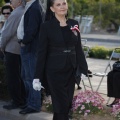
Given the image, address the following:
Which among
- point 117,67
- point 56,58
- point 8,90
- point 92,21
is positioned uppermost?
point 56,58

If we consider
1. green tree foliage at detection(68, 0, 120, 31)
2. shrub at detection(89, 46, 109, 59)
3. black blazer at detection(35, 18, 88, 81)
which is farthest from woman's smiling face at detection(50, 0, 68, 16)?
green tree foliage at detection(68, 0, 120, 31)

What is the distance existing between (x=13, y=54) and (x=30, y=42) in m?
0.59

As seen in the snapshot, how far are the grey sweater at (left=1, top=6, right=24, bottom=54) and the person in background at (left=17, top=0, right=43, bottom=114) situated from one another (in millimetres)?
253

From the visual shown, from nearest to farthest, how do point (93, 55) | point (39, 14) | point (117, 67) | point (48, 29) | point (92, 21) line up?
point (48, 29) < point (39, 14) < point (117, 67) < point (93, 55) < point (92, 21)

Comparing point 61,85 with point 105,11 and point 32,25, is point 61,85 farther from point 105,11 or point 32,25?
point 105,11

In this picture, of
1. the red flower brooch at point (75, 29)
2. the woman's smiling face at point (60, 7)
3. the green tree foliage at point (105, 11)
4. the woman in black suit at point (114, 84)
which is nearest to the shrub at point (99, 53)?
the woman in black suit at point (114, 84)

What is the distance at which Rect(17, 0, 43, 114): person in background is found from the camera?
19.3 ft

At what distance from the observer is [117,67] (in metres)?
6.42

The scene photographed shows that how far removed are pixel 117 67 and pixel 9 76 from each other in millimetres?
1663

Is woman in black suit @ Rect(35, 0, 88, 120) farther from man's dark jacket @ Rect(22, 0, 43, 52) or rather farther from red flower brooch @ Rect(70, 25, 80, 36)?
man's dark jacket @ Rect(22, 0, 43, 52)

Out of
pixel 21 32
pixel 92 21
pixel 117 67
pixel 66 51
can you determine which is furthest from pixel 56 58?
pixel 92 21

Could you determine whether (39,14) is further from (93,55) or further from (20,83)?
(93,55)

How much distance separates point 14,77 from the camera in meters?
6.58

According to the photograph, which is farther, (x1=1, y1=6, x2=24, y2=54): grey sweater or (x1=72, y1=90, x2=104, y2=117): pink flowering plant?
(x1=1, y1=6, x2=24, y2=54): grey sweater
